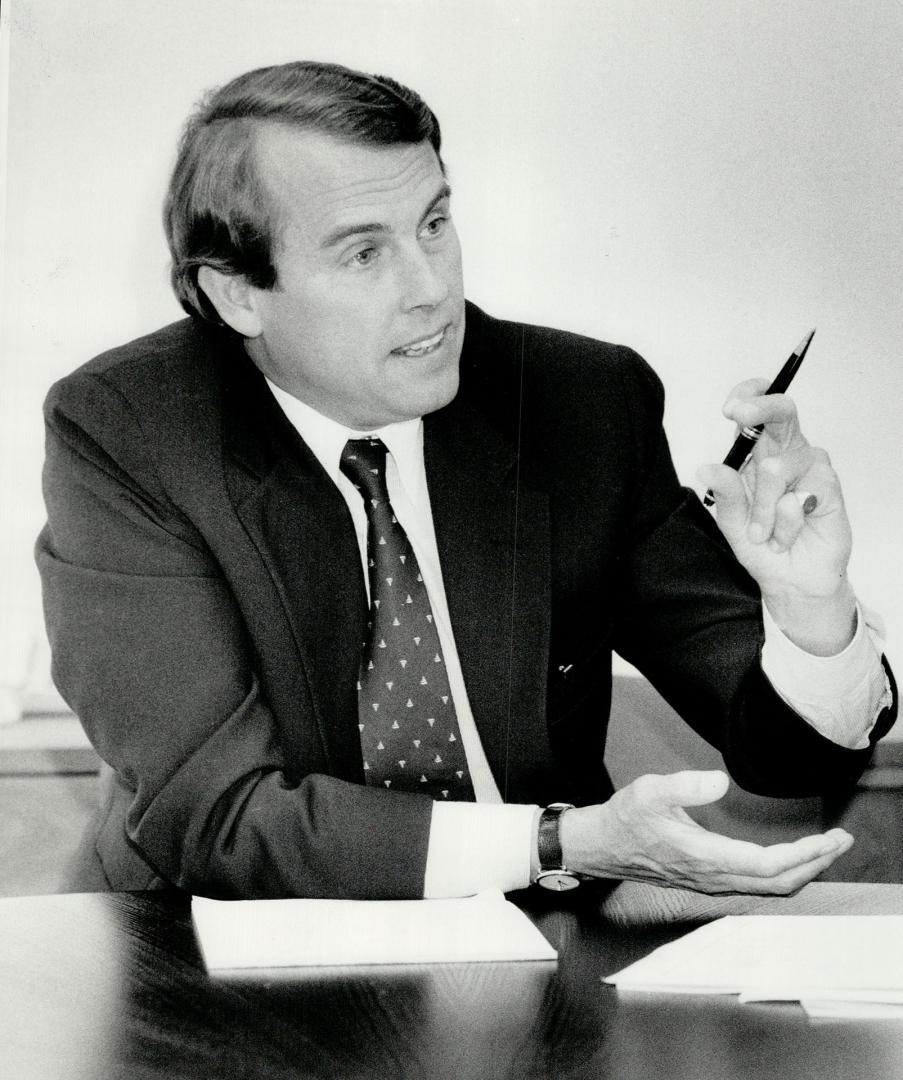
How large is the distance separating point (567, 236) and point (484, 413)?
260mm

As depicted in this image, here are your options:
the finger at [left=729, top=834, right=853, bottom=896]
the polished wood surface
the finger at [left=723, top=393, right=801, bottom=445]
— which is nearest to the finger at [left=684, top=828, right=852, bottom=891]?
the finger at [left=729, top=834, right=853, bottom=896]

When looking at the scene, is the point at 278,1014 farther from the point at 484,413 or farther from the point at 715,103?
the point at 715,103

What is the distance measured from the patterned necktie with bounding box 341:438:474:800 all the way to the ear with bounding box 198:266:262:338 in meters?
0.21

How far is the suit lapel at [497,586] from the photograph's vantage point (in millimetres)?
1867

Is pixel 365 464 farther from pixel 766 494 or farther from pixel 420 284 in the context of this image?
pixel 766 494

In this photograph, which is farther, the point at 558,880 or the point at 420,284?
the point at 420,284

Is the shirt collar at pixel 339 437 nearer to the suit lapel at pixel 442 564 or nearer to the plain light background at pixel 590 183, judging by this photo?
the suit lapel at pixel 442 564

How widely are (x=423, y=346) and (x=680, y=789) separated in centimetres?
66

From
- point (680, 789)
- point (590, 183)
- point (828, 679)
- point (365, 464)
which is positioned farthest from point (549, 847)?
point (590, 183)

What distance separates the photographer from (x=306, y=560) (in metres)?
1.82

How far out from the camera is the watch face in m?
1.63

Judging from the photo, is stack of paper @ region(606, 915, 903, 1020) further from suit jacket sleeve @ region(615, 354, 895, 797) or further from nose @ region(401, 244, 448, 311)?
nose @ region(401, 244, 448, 311)

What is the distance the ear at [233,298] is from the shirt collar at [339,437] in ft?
0.27

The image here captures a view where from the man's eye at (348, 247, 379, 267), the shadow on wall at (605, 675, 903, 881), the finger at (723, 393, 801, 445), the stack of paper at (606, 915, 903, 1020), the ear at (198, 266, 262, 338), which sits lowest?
the shadow on wall at (605, 675, 903, 881)
